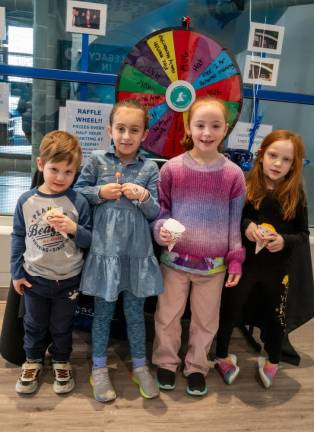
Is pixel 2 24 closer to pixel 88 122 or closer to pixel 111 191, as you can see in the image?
pixel 88 122

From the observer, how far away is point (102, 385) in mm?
1613

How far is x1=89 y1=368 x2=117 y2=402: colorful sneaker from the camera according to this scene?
158cm

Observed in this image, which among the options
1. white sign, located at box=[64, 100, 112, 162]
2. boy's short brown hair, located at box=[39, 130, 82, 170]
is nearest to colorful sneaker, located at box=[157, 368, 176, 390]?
boy's short brown hair, located at box=[39, 130, 82, 170]

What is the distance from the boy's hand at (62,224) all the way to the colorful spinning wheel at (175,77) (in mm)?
619

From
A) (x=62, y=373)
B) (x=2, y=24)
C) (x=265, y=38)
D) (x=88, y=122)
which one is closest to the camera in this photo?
(x=62, y=373)

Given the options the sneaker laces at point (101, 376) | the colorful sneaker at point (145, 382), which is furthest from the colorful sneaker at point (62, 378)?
the colorful sneaker at point (145, 382)

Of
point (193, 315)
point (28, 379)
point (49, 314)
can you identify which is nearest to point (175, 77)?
point (193, 315)

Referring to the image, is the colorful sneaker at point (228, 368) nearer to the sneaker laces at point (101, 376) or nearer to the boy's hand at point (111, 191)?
the sneaker laces at point (101, 376)

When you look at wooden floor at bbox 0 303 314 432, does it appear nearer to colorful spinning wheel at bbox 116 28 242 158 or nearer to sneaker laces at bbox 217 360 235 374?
sneaker laces at bbox 217 360 235 374

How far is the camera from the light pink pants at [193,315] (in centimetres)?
165

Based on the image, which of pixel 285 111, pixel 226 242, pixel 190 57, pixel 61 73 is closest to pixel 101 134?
pixel 61 73

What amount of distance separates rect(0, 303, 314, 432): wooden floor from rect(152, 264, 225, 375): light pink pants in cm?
12

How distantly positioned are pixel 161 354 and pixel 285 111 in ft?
6.50

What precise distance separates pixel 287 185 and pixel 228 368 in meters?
0.87
